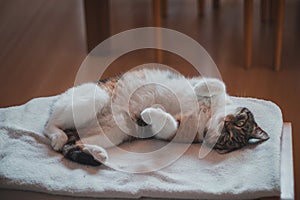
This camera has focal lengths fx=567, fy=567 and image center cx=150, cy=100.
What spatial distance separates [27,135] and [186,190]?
2.06 feet

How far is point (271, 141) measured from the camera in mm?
1874

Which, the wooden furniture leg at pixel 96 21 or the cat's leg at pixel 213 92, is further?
the wooden furniture leg at pixel 96 21

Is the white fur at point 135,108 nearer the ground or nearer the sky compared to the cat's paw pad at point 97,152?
nearer the sky

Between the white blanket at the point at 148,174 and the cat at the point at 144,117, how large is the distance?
0.04 m

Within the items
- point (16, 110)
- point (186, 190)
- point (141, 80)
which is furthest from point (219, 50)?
point (186, 190)

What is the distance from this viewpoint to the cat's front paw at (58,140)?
1880 millimetres

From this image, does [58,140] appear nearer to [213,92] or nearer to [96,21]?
[213,92]

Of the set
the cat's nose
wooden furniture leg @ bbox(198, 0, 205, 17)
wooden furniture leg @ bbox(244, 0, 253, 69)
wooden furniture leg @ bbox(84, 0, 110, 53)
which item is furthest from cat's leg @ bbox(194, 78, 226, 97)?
wooden furniture leg @ bbox(198, 0, 205, 17)

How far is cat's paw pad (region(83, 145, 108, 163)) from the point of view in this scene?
1.81 m

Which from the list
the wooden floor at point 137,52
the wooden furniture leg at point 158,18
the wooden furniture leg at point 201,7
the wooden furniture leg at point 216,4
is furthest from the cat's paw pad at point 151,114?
the wooden furniture leg at point 216,4

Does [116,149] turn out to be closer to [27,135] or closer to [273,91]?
[27,135]

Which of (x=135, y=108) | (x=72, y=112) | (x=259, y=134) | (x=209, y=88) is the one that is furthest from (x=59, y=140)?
(x=259, y=134)

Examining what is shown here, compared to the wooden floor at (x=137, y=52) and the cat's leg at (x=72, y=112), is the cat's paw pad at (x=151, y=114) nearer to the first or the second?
the cat's leg at (x=72, y=112)

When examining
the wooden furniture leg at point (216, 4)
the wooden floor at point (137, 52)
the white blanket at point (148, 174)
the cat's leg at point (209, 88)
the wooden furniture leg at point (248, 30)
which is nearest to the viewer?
the white blanket at point (148, 174)
